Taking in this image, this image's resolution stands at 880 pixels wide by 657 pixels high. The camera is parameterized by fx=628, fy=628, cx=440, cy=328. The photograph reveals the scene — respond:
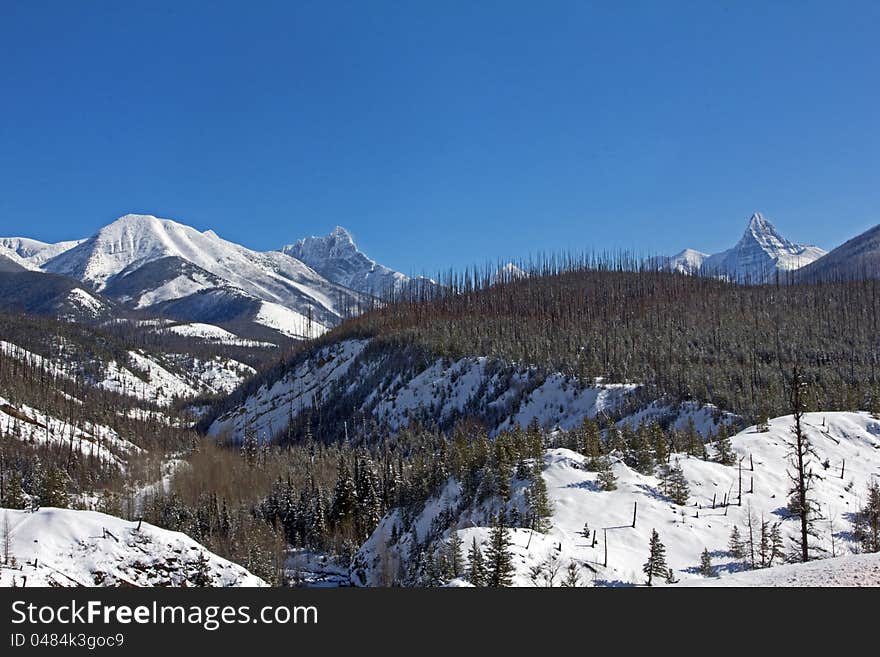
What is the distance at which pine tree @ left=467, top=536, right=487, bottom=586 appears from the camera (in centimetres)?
2742

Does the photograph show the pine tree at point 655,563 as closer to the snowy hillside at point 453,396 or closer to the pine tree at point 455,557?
the pine tree at point 455,557

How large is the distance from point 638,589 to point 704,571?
57.9ft

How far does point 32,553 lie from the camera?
34312mm

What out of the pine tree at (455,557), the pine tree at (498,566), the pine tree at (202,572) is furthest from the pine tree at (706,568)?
the pine tree at (202,572)

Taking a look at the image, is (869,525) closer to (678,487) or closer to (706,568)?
(678,487)

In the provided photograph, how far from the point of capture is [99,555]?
1454 inches

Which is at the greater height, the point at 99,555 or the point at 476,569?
the point at 476,569

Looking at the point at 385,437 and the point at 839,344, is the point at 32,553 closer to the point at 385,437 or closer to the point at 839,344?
the point at 385,437

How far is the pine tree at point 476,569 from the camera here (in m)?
27.4

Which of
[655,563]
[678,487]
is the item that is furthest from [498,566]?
[678,487]

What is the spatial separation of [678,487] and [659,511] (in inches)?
131

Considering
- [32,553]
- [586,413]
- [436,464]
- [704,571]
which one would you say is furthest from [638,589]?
[586,413]

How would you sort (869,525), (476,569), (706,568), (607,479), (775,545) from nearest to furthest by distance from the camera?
(476,569) → (706,568) → (775,545) → (869,525) → (607,479)

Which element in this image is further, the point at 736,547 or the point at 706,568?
the point at 736,547
